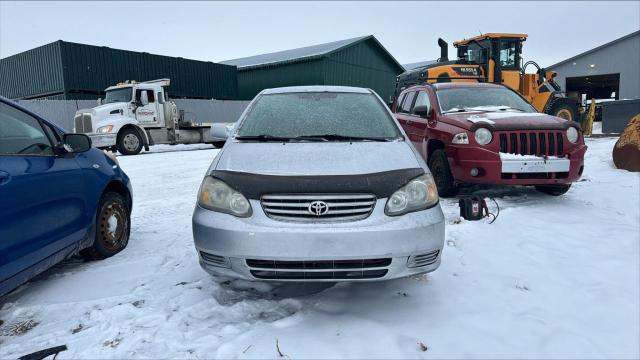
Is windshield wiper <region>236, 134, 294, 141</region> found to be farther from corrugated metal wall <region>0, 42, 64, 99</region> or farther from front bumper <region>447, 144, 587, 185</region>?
corrugated metal wall <region>0, 42, 64, 99</region>

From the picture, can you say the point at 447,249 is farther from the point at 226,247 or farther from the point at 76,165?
the point at 76,165

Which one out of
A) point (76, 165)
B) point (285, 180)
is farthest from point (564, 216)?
point (76, 165)

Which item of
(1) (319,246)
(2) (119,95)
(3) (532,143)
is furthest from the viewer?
(2) (119,95)

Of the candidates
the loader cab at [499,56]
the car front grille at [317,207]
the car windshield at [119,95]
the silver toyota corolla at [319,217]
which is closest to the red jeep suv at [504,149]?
the silver toyota corolla at [319,217]

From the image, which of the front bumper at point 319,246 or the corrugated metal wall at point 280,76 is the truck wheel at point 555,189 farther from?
the corrugated metal wall at point 280,76

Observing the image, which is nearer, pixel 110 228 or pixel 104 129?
pixel 110 228

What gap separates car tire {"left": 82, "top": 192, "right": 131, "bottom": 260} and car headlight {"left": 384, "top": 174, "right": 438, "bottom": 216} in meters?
2.66

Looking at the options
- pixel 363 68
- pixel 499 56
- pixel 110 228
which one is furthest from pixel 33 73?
pixel 110 228

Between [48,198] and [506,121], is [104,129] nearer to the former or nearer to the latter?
[48,198]

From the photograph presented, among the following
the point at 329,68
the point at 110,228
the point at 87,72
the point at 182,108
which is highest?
the point at 329,68

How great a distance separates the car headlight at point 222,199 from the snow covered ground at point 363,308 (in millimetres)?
698

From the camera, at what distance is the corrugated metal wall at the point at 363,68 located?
2845 centimetres

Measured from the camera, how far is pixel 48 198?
2.88 m

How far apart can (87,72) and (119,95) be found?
366 inches
